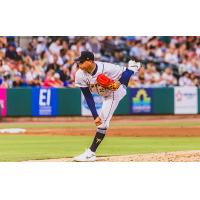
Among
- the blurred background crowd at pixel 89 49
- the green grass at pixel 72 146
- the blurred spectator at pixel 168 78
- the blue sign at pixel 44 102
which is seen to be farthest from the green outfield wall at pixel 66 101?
the green grass at pixel 72 146

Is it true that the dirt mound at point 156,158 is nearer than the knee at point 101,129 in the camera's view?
Yes

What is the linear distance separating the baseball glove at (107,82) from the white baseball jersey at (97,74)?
0.13 ft

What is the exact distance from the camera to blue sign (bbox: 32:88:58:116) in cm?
859

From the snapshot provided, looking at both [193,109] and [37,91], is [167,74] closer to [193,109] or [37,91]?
[193,109]

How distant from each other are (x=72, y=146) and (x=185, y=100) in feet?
6.31

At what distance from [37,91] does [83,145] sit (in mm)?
1540

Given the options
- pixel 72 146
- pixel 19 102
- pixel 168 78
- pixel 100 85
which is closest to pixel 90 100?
pixel 100 85

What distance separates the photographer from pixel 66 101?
8828 millimetres

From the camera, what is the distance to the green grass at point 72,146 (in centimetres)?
740

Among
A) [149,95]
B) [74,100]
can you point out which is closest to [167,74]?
[149,95]

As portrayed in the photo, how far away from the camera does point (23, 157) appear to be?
730cm

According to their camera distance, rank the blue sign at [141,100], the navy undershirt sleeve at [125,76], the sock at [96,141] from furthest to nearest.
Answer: the blue sign at [141,100], the navy undershirt sleeve at [125,76], the sock at [96,141]

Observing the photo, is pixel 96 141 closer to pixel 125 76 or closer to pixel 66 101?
pixel 125 76

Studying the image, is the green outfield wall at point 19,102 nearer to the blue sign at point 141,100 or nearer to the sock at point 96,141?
the blue sign at point 141,100
